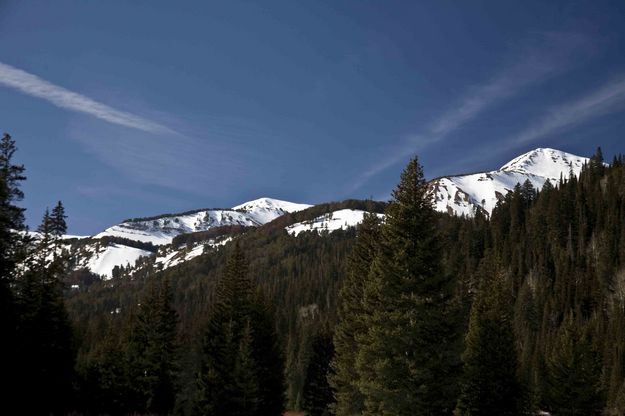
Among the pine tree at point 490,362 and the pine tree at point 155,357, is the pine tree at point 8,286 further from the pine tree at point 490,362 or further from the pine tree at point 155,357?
the pine tree at point 490,362

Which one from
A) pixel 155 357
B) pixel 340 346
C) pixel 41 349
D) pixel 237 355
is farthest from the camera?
pixel 155 357

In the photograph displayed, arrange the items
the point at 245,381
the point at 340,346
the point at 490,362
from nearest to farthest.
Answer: the point at 340,346 → the point at 490,362 → the point at 245,381

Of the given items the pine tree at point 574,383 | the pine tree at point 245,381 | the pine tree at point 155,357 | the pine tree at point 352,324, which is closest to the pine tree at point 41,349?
the pine tree at point 155,357

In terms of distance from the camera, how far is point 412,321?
23.7 metres

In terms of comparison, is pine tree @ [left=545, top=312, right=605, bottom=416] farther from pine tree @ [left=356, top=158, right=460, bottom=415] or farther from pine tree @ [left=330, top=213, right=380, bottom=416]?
pine tree @ [left=356, top=158, right=460, bottom=415]

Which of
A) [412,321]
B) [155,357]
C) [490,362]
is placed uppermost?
[412,321]

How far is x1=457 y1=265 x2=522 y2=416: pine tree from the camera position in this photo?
123ft

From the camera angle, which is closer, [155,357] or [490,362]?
[490,362]

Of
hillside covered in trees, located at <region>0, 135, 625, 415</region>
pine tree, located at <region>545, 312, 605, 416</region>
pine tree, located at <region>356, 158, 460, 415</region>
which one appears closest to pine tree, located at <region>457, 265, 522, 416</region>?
hillside covered in trees, located at <region>0, 135, 625, 415</region>

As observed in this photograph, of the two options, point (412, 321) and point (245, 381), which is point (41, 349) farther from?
point (412, 321)

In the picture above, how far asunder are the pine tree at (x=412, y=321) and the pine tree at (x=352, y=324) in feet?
22.4

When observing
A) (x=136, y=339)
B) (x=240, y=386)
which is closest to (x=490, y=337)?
(x=240, y=386)

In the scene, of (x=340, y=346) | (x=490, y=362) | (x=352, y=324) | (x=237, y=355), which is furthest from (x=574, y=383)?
(x=237, y=355)

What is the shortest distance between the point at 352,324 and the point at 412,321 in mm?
13110
